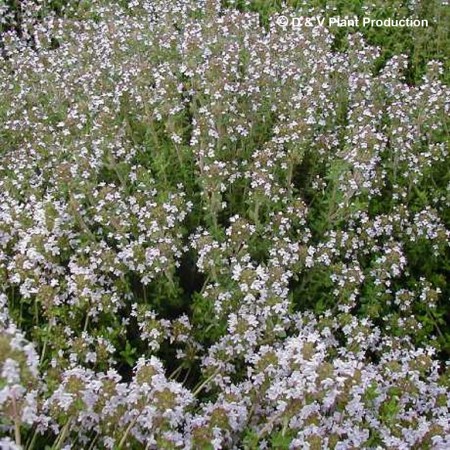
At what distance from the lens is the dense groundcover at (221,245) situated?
268cm

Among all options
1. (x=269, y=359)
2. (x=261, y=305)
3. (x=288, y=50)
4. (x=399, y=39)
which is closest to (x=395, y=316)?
(x=261, y=305)

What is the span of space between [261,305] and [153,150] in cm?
125

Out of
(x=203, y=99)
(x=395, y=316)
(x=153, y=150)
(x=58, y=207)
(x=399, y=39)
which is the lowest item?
(x=395, y=316)

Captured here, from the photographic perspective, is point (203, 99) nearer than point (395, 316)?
No

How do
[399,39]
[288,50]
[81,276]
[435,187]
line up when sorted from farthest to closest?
[399,39]
[288,50]
[435,187]
[81,276]

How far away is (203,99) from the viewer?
13.6ft

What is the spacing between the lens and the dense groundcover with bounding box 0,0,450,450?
2682mm

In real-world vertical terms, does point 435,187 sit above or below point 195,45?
below

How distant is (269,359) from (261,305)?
0.43m

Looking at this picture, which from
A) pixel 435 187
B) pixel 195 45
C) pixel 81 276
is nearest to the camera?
pixel 81 276

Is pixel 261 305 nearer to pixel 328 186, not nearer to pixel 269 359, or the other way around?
pixel 269 359

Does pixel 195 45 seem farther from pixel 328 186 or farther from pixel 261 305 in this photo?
pixel 261 305

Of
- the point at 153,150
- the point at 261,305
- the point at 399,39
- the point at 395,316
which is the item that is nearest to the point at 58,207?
the point at 153,150

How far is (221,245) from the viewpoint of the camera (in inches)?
139
